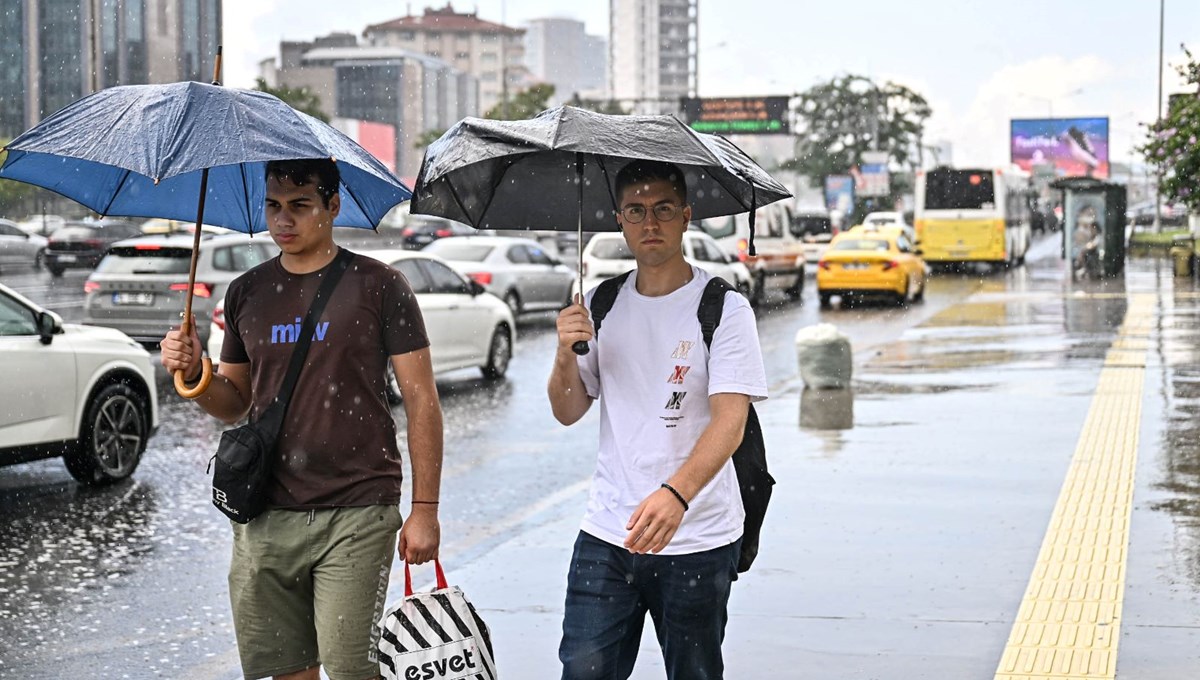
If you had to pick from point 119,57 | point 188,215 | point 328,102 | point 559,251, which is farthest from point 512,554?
point 328,102

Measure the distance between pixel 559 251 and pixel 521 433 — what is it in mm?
46617

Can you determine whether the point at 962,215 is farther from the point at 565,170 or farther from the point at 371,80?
the point at 371,80

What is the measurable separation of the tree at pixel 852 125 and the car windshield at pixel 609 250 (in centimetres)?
6989

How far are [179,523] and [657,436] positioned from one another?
19.0 ft

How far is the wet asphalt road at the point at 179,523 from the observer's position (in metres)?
6.40

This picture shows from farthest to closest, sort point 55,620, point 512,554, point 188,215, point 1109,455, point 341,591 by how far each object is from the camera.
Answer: point 1109,455, point 512,554, point 55,620, point 188,215, point 341,591

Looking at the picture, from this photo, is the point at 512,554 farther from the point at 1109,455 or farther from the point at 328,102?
the point at 328,102

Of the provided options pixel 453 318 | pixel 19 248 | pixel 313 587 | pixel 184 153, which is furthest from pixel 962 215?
pixel 184 153

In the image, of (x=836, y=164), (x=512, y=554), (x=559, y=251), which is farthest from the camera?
(x=836, y=164)

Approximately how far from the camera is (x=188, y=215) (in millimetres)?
4695

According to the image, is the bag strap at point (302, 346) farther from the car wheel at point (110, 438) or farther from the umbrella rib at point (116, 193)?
the car wheel at point (110, 438)

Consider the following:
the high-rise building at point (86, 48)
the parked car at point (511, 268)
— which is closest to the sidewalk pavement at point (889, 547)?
the parked car at point (511, 268)

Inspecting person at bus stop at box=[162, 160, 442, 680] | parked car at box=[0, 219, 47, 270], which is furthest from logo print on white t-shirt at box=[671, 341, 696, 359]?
parked car at box=[0, 219, 47, 270]

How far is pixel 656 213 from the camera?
3.90 metres
